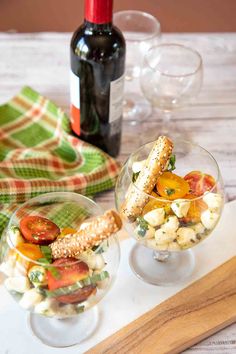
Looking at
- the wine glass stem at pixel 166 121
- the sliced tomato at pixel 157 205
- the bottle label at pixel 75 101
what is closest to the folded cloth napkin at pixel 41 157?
the bottle label at pixel 75 101

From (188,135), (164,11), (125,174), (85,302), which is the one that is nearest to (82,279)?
(85,302)

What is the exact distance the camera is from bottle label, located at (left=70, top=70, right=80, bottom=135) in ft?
3.41

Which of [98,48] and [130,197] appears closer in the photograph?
[130,197]

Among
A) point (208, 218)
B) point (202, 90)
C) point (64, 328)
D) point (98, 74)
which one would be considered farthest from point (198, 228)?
point (202, 90)

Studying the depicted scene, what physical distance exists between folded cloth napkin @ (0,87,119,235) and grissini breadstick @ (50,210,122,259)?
0.79 ft

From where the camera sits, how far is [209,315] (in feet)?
2.80

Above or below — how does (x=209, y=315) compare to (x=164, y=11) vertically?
above

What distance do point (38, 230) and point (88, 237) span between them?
84mm

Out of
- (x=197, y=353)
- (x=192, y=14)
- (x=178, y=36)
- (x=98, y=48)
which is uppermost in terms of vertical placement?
→ (x=98, y=48)

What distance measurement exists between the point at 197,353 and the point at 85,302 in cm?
18

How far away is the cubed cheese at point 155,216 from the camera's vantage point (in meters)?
0.79

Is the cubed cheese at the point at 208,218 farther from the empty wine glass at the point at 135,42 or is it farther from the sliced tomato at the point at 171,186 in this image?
the empty wine glass at the point at 135,42

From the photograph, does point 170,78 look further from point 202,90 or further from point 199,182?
point 199,182

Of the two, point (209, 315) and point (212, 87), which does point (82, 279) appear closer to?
point (209, 315)
